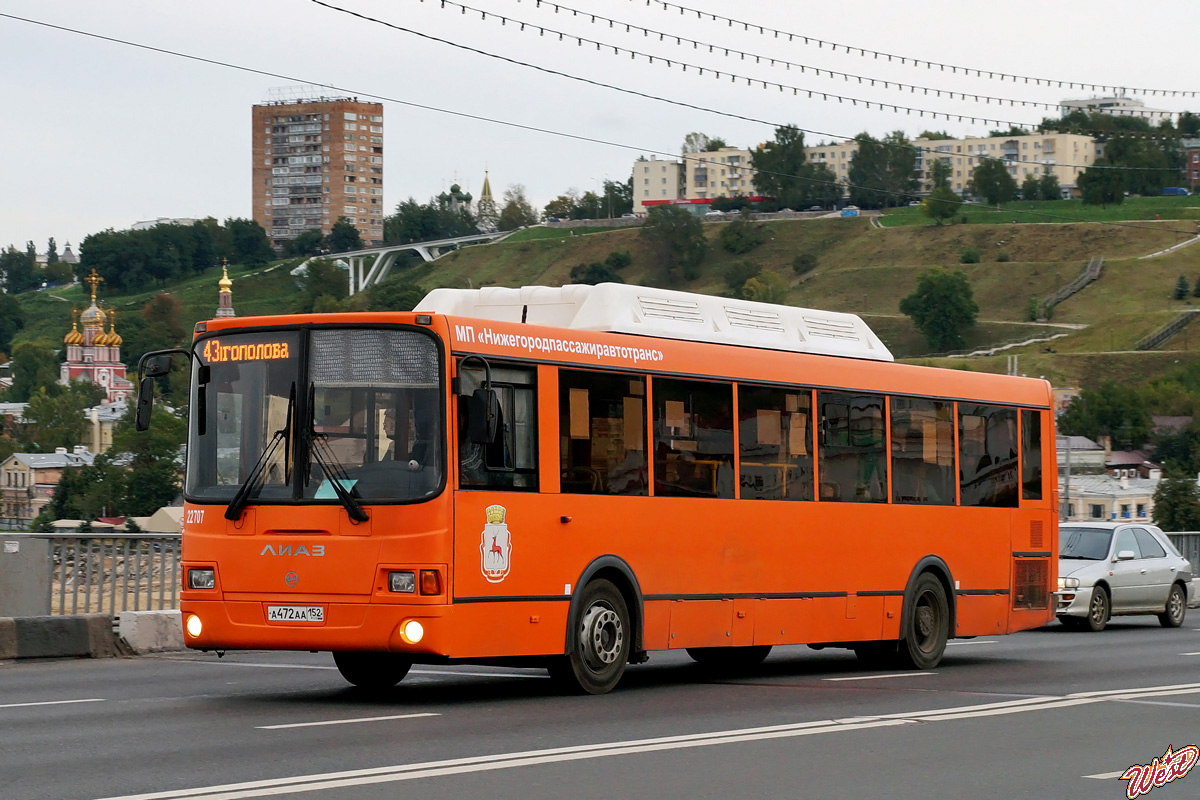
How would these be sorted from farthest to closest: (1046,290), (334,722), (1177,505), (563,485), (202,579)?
(1046,290) → (1177,505) → (563,485) → (202,579) → (334,722)

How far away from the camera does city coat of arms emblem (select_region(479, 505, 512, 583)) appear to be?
37.8ft

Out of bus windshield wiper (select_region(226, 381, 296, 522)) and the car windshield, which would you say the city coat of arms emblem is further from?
the car windshield

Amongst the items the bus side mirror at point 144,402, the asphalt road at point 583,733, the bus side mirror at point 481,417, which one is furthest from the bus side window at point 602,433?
the bus side mirror at point 144,402

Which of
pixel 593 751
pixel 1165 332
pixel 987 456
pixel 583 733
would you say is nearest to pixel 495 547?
pixel 583 733

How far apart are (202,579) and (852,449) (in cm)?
Result: 625

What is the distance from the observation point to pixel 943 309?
6457 inches

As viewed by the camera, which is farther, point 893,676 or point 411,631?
point 893,676

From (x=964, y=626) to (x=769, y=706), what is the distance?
5499mm

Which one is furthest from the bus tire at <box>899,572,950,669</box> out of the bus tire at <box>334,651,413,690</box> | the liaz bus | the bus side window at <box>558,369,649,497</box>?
the bus tire at <box>334,651,413,690</box>

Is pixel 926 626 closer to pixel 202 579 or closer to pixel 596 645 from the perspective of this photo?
pixel 596 645

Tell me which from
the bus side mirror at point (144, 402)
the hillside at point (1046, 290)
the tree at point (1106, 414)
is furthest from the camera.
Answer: the hillside at point (1046, 290)

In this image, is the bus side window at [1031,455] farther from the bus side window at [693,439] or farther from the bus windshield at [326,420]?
the bus windshield at [326,420]

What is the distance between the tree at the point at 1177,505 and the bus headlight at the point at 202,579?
6670cm

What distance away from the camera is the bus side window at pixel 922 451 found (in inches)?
633
